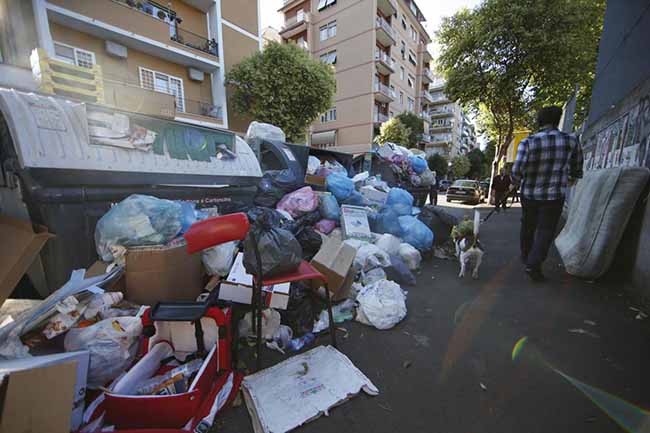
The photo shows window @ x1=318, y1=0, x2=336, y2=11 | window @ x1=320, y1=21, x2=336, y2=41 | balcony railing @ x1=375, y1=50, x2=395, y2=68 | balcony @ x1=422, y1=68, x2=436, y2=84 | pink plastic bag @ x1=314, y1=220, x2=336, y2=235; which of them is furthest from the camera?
balcony @ x1=422, y1=68, x2=436, y2=84

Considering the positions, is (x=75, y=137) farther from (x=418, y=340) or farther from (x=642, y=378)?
(x=642, y=378)

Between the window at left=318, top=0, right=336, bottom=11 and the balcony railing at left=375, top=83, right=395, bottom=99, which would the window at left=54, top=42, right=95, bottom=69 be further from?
the window at left=318, top=0, right=336, bottom=11

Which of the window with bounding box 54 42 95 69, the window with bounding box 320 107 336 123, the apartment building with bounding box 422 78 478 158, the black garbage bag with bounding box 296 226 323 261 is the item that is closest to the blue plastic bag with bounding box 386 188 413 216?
the black garbage bag with bounding box 296 226 323 261

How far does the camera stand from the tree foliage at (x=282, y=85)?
32.1 feet

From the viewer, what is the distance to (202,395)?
4.14ft

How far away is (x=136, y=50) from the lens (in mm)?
9180

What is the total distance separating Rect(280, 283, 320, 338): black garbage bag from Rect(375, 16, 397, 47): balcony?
2239 centimetres

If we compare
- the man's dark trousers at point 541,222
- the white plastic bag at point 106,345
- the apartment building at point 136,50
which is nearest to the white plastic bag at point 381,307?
the white plastic bag at point 106,345

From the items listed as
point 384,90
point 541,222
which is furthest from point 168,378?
point 384,90

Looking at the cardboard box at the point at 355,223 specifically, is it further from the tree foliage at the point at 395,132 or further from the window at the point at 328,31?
the window at the point at 328,31

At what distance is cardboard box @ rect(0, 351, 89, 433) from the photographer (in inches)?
32.5

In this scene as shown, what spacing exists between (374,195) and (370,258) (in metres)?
1.86

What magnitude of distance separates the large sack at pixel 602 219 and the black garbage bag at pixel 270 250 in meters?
3.28

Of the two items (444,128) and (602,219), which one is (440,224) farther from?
(444,128)
